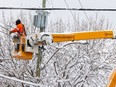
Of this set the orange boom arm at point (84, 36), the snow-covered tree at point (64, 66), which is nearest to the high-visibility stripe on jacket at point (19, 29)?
the orange boom arm at point (84, 36)

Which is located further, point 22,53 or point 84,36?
point 22,53

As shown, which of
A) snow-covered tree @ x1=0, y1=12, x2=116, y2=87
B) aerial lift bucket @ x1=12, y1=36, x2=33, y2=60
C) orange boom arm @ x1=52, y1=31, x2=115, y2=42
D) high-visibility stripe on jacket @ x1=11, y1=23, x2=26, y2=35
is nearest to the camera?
orange boom arm @ x1=52, y1=31, x2=115, y2=42

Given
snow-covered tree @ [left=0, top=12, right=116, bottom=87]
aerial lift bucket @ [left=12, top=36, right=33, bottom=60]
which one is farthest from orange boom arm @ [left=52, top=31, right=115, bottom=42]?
snow-covered tree @ [left=0, top=12, right=116, bottom=87]

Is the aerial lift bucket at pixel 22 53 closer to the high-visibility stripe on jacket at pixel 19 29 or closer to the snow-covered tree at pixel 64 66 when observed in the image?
the high-visibility stripe on jacket at pixel 19 29

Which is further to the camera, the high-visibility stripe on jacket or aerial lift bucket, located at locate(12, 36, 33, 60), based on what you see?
the high-visibility stripe on jacket

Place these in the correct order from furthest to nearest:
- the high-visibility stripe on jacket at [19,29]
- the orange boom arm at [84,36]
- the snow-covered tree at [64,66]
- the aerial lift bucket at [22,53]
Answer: the snow-covered tree at [64,66]
the high-visibility stripe on jacket at [19,29]
the aerial lift bucket at [22,53]
the orange boom arm at [84,36]

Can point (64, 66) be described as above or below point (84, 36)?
below

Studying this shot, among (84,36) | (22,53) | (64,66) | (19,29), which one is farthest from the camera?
(64,66)

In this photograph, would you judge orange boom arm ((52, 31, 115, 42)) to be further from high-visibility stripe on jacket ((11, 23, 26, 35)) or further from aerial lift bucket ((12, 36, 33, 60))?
high-visibility stripe on jacket ((11, 23, 26, 35))

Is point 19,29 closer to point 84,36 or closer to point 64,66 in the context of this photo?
point 84,36

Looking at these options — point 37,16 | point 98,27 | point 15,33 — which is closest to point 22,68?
point 98,27

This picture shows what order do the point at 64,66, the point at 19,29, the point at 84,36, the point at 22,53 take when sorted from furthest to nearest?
the point at 64,66, the point at 19,29, the point at 22,53, the point at 84,36

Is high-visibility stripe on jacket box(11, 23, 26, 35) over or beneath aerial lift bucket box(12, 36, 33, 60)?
over

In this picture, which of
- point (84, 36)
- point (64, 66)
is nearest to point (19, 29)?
point (84, 36)
